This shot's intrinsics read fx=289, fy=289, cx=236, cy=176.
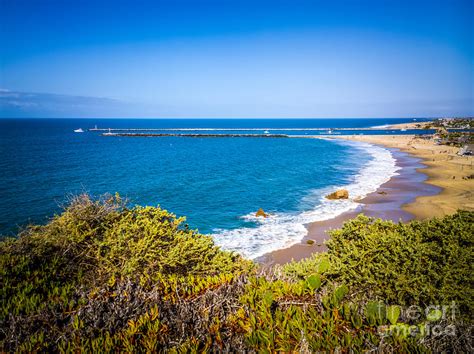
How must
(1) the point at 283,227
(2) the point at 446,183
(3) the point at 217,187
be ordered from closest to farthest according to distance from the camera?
(1) the point at 283,227 < (2) the point at 446,183 < (3) the point at 217,187

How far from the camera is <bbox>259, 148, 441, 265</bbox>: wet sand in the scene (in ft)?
60.6

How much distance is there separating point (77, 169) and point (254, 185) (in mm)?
29263

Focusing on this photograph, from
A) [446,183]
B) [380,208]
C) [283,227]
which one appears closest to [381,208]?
[380,208]

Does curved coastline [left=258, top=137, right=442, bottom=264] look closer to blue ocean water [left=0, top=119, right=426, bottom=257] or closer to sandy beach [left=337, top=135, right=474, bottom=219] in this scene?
sandy beach [left=337, top=135, right=474, bottom=219]

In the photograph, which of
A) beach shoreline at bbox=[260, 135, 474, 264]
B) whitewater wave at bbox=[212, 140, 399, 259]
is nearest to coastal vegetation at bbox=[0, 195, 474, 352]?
beach shoreline at bbox=[260, 135, 474, 264]

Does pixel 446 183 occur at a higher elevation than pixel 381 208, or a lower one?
higher

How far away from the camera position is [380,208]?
26.7 meters

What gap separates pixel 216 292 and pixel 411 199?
1164 inches

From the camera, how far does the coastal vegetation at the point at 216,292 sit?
4.35 m

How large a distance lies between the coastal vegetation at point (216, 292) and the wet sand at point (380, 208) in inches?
237

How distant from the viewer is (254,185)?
125ft

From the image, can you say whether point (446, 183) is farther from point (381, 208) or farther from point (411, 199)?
point (381, 208)

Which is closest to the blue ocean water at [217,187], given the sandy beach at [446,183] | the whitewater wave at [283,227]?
the whitewater wave at [283,227]

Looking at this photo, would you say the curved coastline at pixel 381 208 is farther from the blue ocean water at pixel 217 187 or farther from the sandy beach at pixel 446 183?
the blue ocean water at pixel 217 187
